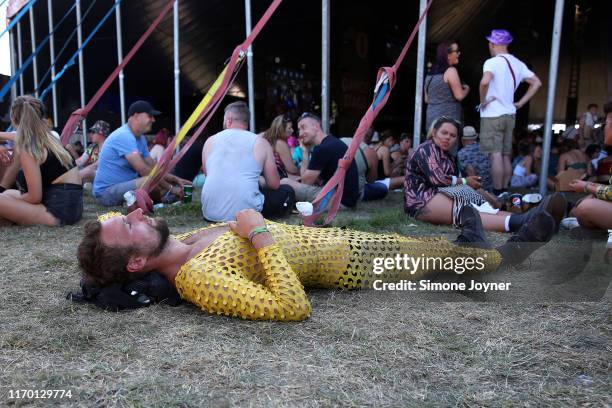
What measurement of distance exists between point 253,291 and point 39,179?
2.73 metres

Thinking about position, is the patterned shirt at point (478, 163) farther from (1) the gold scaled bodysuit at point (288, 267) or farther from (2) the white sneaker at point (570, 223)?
(1) the gold scaled bodysuit at point (288, 267)

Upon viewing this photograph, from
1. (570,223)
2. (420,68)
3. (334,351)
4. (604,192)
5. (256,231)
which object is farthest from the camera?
(420,68)

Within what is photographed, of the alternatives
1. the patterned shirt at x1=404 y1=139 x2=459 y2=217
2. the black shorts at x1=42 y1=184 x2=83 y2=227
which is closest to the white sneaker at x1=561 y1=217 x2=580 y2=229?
the patterned shirt at x1=404 y1=139 x2=459 y2=217

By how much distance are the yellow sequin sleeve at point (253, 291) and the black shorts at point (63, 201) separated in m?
2.50

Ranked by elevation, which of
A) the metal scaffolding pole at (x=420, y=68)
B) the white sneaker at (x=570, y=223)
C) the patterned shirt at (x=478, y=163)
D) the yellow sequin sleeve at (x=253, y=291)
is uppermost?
the metal scaffolding pole at (x=420, y=68)

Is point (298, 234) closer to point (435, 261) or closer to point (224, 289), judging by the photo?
point (224, 289)

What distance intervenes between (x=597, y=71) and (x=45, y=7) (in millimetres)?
12463

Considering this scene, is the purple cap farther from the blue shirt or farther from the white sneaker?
the blue shirt

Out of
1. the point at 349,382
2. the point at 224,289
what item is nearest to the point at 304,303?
the point at 224,289

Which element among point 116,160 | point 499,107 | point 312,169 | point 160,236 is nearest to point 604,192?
point 499,107

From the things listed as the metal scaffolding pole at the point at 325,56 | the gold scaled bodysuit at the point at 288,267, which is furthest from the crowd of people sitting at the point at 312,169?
the gold scaled bodysuit at the point at 288,267

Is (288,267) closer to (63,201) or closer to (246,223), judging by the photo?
(246,223)

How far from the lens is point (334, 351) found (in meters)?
1.70

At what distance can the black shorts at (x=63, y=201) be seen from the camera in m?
3.93
